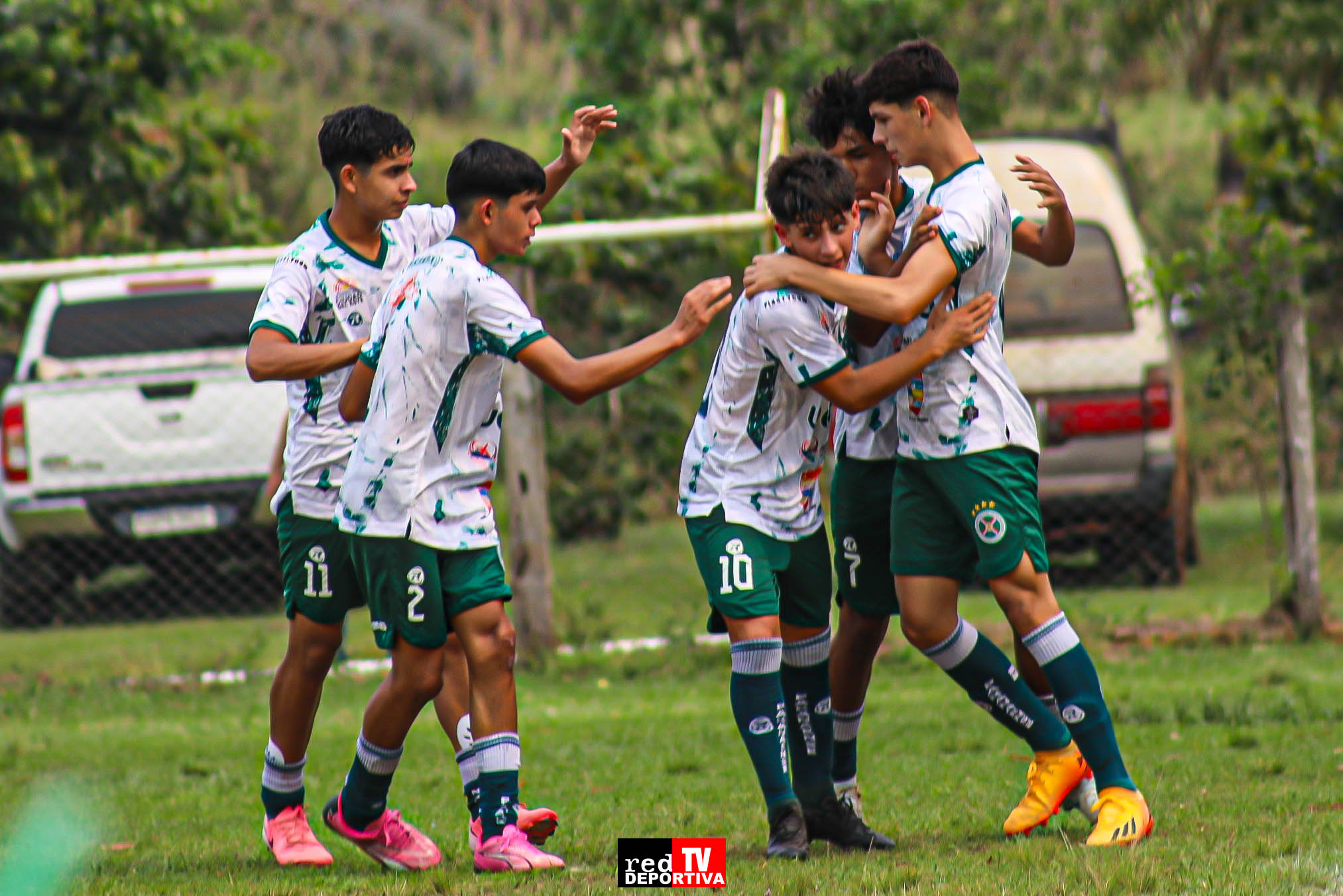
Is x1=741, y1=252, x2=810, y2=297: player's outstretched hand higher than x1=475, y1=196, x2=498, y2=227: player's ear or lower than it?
lower

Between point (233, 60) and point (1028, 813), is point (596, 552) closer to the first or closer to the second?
point (233, 60)

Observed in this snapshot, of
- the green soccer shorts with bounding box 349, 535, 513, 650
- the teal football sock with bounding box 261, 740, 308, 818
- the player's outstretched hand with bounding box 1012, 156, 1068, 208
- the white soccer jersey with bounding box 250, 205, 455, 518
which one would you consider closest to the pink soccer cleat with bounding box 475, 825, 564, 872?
the green soccer shorts with bounding box 349, 535, 513, 650

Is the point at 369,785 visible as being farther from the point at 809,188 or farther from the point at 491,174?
the point at 809,188

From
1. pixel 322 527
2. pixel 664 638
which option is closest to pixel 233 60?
pixel 664 638

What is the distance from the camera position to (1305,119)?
32.4 ft

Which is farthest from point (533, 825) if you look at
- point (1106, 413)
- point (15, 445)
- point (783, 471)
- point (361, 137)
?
point (15, 445)

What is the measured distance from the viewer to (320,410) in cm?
466

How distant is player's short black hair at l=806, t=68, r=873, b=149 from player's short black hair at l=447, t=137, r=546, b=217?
90 centimetres

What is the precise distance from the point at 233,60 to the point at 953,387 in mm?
9191

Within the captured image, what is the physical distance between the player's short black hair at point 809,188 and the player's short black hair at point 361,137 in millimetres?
1048

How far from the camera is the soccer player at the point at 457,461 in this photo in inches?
166

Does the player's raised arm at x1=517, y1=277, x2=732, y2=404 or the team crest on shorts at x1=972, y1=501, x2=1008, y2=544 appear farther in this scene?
the team crest on shorts at x1=972, y1=501, x2=1008, y2=544

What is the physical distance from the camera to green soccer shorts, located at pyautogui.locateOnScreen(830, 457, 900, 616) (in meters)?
4.66

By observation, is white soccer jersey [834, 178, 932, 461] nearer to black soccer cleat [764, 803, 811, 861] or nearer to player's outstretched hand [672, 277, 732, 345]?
player's outstretched hand [672, 277, 732, 345]
